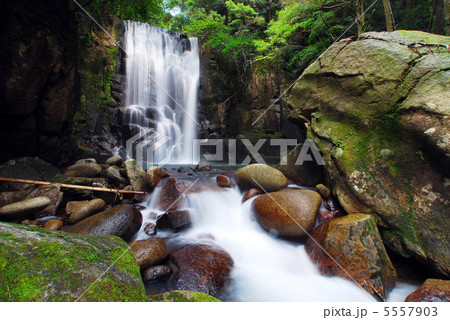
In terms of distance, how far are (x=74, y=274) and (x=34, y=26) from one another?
537 cm

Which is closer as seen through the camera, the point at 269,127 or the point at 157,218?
the point at 157,218

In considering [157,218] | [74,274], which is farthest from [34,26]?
[74,274]

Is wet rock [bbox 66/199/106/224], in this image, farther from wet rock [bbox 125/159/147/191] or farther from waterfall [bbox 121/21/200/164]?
waterfall [bbox 121/21/200/164]

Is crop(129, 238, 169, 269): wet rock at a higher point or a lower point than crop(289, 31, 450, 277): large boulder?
lower

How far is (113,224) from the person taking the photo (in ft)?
10.7

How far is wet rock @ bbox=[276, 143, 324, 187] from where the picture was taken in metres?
4.93

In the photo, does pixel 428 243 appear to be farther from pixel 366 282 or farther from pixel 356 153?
pixel 356 153

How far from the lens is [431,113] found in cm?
279

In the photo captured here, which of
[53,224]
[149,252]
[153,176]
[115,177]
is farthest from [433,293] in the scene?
[115,177]

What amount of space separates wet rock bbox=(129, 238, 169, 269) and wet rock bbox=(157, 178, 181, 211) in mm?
1470

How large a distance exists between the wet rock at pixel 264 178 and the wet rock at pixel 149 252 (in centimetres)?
272

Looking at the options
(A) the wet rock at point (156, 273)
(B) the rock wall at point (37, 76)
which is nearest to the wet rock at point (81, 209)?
(A) the wet rock at point (156, 273)

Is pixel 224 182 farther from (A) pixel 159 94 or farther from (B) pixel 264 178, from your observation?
(A) pixel 159 94

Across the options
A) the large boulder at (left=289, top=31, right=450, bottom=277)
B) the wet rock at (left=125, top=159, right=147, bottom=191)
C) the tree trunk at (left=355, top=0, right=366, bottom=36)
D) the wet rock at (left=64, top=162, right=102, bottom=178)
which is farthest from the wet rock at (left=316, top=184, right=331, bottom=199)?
the tree trunk at (left=355, top=0, right=366, bottom=36)
